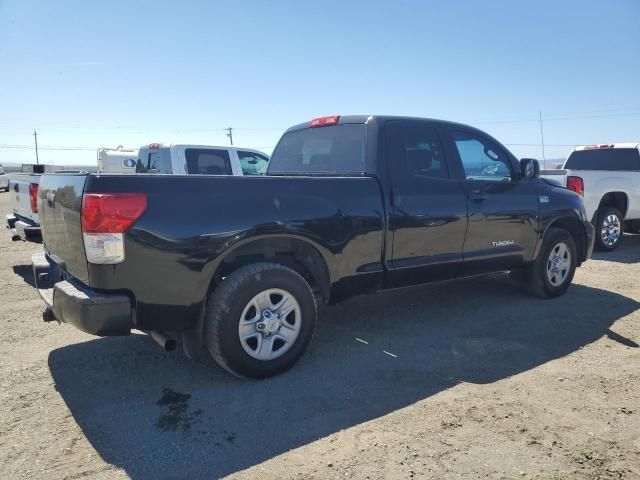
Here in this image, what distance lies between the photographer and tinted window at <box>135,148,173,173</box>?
9594mm

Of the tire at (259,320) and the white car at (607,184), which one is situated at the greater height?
the white car at (607,184)

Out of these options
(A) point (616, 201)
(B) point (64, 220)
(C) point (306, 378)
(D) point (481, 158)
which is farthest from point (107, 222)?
(A) point (616, 201)

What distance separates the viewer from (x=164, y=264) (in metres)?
3.12

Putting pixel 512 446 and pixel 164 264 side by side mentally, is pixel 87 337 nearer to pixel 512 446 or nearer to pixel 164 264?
pixel 164 264

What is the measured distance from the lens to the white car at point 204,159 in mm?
9445

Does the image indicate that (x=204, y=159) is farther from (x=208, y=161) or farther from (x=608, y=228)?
(x=608, y=228)

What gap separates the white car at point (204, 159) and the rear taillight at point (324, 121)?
429 centimetres

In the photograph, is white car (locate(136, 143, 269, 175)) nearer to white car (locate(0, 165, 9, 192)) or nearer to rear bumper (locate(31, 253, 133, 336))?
rear bumper (locate(31, 253, 133, 336))

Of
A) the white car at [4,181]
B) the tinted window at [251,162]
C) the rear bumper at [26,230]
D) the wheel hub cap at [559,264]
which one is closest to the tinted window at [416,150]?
the wheel hub cap at [559,264]

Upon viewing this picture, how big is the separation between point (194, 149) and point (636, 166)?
830 cm

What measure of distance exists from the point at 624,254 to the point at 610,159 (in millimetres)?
1868

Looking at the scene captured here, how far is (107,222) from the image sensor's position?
2.94 metres

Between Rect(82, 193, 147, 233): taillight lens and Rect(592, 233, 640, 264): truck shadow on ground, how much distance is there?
26.4ft

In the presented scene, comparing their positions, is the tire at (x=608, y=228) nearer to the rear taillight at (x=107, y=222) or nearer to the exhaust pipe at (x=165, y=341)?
the exhaust pipe at (x=165, y=341)
